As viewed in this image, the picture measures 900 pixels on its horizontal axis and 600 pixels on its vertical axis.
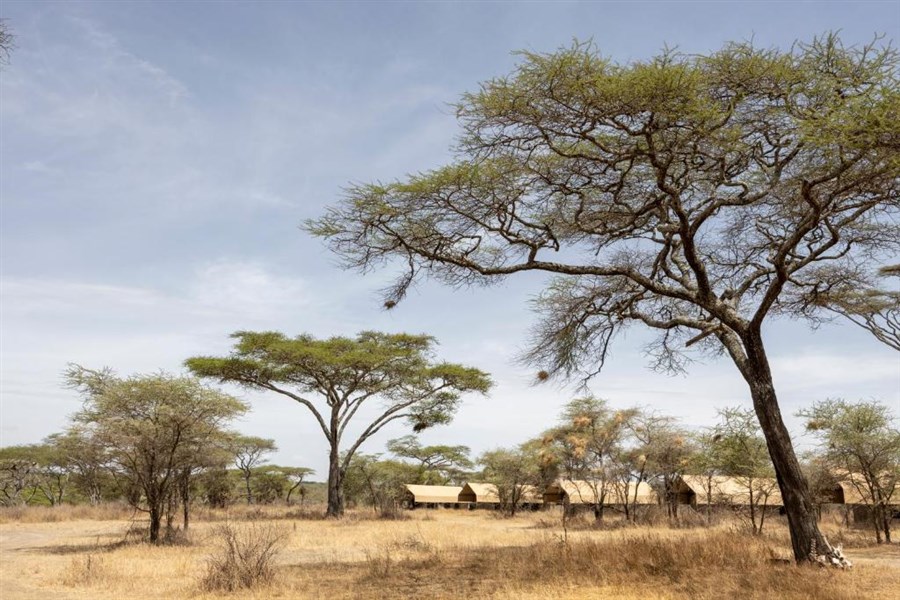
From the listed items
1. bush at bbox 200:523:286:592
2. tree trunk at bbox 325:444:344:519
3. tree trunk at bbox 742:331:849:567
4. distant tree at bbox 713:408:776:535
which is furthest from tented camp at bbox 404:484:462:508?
tree trunk at bbox 742:331:849:567

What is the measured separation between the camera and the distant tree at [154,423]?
58.6ft

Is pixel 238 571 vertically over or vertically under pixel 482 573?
over

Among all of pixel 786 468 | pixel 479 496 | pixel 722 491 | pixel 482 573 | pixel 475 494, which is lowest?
pixel 479 496

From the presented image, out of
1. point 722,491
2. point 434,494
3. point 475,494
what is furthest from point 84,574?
point 475,494

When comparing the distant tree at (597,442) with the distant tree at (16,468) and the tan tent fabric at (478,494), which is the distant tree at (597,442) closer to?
the tan tent fabric at (478,494)

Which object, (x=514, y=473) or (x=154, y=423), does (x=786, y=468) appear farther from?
(x=514, y=473)

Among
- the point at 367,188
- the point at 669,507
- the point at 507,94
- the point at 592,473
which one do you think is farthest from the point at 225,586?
the point at 669,507

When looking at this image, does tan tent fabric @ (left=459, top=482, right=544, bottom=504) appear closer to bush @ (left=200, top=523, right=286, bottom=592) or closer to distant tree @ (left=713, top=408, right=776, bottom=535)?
distant tree @ (left=713, top=408, right=776, bottom=535)

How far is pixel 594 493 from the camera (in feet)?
98.6

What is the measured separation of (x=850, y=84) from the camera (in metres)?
9.67

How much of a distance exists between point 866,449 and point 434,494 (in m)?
42.4

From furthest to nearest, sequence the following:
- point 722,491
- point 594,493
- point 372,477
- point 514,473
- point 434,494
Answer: point 434,494 < point 372,477 < point 514,473 < point 722,491 < point 594,493

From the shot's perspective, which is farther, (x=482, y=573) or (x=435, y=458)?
(x=435, y=458)

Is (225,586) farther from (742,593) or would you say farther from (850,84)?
(850,84)
